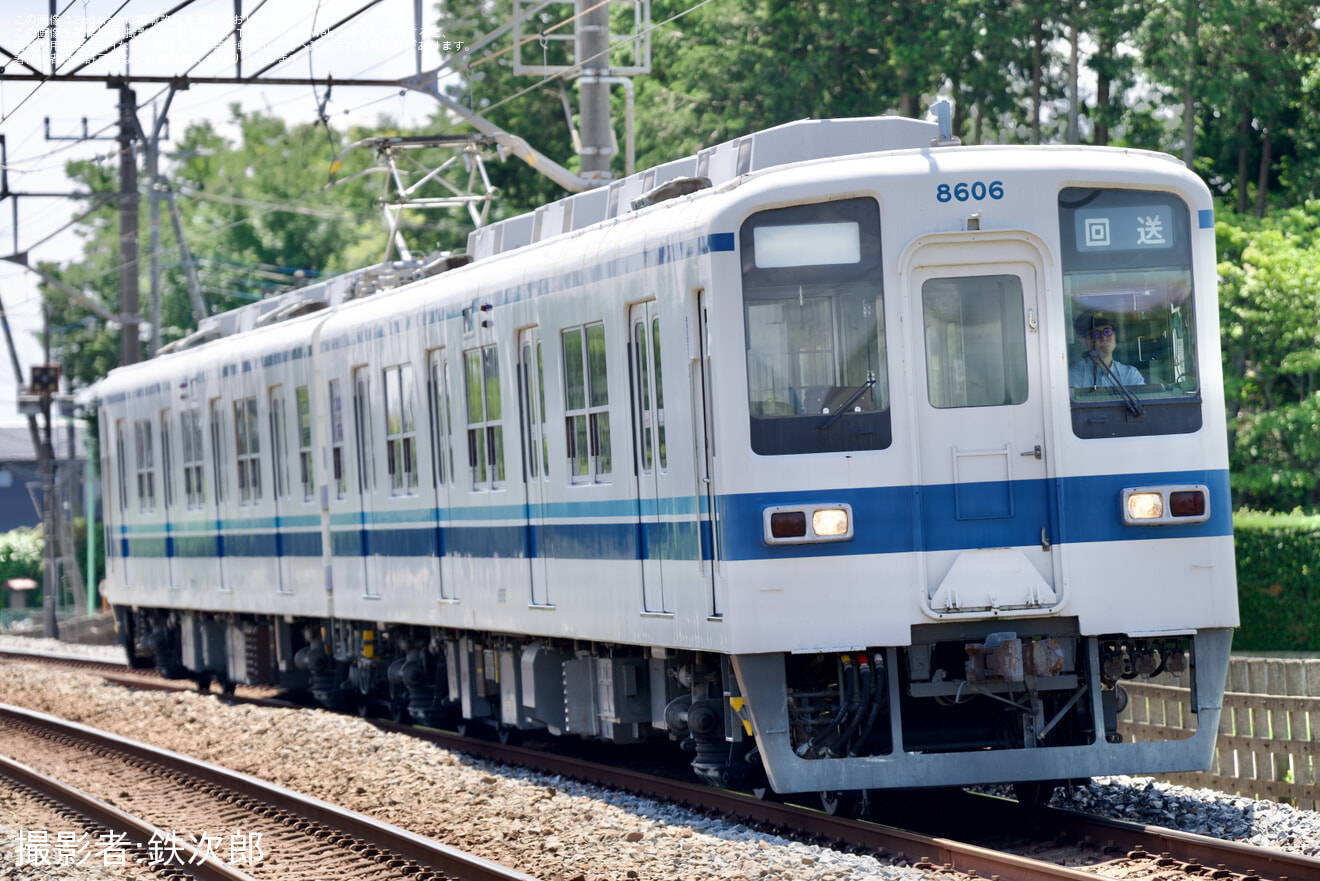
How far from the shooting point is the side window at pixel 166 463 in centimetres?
2041

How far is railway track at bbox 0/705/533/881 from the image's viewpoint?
9.70m

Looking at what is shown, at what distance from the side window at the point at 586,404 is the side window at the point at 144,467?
34.9 ft

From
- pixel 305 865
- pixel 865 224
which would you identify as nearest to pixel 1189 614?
pixel 865 224

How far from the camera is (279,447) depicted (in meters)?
17.2

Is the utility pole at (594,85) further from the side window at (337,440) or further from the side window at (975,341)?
the side window at (975,341)

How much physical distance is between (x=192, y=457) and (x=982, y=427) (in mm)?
12022

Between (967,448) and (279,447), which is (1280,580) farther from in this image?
(967,448)

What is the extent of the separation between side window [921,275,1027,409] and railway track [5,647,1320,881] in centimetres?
209

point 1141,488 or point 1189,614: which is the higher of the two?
point 1141,488

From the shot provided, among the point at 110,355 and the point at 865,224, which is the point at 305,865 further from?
the point at 110,355

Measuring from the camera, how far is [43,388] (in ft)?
128

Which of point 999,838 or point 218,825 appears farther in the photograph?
point 218,825

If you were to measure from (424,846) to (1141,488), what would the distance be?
3.96m

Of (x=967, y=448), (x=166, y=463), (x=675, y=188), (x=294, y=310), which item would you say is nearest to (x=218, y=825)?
(x=675, y=188)
